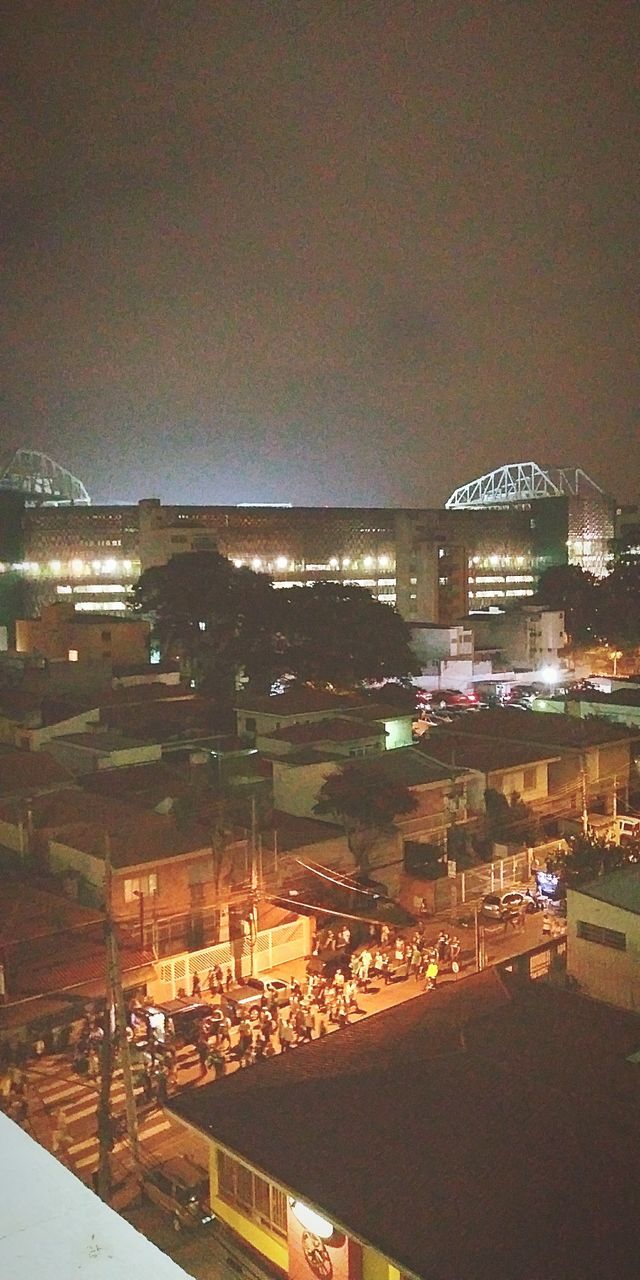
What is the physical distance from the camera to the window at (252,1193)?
13.4ft

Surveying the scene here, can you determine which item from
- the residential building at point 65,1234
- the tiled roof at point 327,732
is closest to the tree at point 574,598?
the tiled roof at point 327,732

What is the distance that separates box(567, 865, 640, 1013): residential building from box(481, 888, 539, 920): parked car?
2189 millimetres

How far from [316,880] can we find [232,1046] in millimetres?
2818

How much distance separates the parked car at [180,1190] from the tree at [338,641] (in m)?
14.2

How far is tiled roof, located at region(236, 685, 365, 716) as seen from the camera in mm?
14134

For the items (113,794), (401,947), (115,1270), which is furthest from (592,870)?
(115,1270)

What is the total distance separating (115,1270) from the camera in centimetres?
86

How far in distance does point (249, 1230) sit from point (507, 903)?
566 cm

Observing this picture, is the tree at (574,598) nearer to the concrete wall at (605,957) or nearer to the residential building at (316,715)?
the residential building at (316,715)

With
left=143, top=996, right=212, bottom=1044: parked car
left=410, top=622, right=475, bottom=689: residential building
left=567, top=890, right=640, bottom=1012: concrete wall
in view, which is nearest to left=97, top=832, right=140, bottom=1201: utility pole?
left=143, top=996, right=212, bottom=1044: parked car

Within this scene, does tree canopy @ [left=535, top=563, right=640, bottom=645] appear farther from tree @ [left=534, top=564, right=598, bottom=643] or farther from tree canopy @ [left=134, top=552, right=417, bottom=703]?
tree canopy @ [left=134, top=552, right=417, bottom=703]

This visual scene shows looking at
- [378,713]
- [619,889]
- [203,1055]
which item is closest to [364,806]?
[619,889]

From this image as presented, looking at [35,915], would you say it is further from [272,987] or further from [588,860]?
[588,860]

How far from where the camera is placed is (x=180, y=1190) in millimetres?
4855
